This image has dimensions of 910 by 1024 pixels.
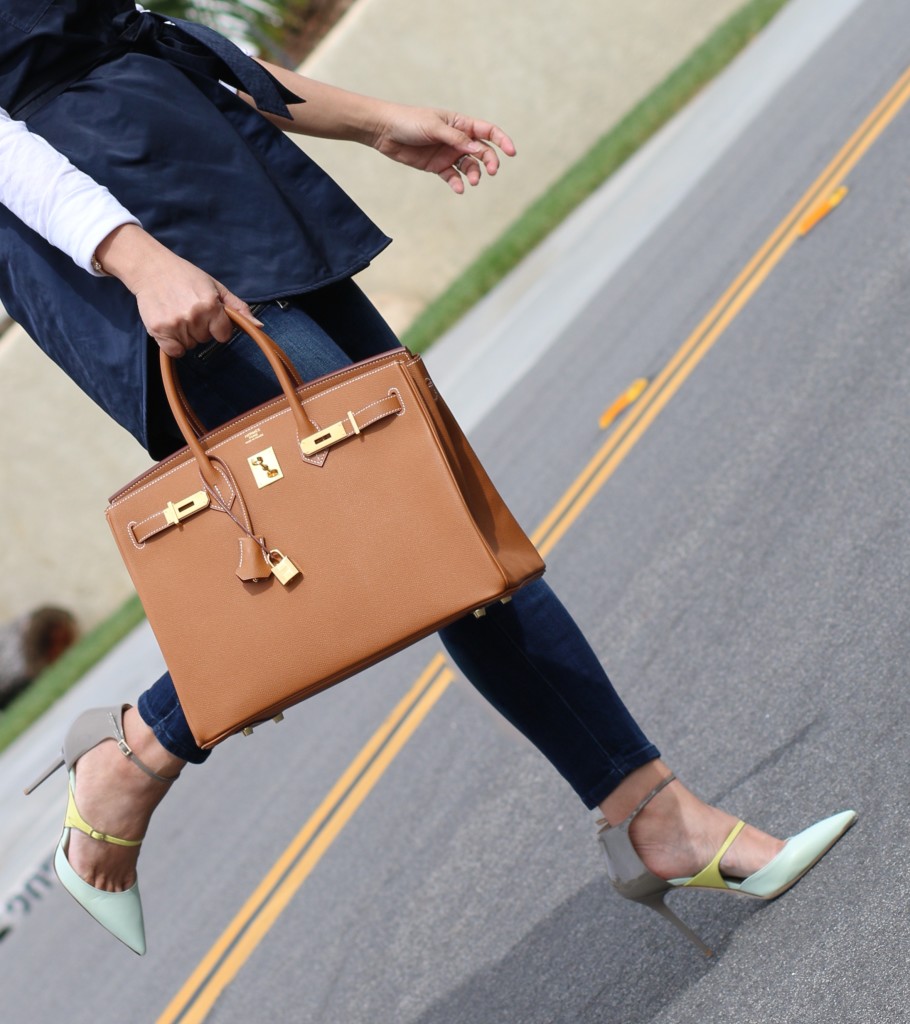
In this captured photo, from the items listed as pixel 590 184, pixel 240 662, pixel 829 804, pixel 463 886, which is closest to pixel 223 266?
pixel 240 662

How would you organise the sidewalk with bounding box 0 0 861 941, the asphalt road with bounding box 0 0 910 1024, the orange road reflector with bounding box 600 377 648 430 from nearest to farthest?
the asphalt road with bounding box 0 0 910 1024, the orange road reflector with bounding box 600 377 648 430, the sidewalk with bounding box 0 0 861 941

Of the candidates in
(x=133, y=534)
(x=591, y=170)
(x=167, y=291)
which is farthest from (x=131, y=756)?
(x=591, y=170)

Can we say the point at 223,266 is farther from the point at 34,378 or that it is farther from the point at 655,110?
the point at 655,110

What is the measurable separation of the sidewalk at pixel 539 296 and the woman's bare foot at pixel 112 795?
3.08 metres

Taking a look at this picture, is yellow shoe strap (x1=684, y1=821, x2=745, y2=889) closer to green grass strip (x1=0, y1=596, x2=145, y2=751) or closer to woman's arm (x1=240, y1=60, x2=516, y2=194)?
woman's arm (x1=240, y1=60, x2=516, y2=194)

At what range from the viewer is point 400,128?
2.68 metres

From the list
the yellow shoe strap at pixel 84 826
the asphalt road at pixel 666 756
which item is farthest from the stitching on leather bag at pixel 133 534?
the asphalt road at pixel 666 756

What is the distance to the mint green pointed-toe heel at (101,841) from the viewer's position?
2.52 meters

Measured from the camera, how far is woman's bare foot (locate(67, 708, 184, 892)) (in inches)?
99.0

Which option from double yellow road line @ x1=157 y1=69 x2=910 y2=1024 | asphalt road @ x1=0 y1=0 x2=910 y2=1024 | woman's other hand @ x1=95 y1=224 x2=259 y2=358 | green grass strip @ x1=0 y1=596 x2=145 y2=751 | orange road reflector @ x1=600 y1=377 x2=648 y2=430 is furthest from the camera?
green grass strip @ x1=0 y1=596 x2=145 y2=751

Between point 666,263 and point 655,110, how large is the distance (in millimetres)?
5910

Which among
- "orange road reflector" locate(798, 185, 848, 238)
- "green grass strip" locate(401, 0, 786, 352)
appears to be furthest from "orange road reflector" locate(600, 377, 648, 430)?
"green grass strip" locate(401, 0, 786, 352)

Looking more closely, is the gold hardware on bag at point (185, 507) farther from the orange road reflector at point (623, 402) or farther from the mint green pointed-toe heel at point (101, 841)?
the orange road reflector at point (623, 402)

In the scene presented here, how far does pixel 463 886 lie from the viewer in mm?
3408
